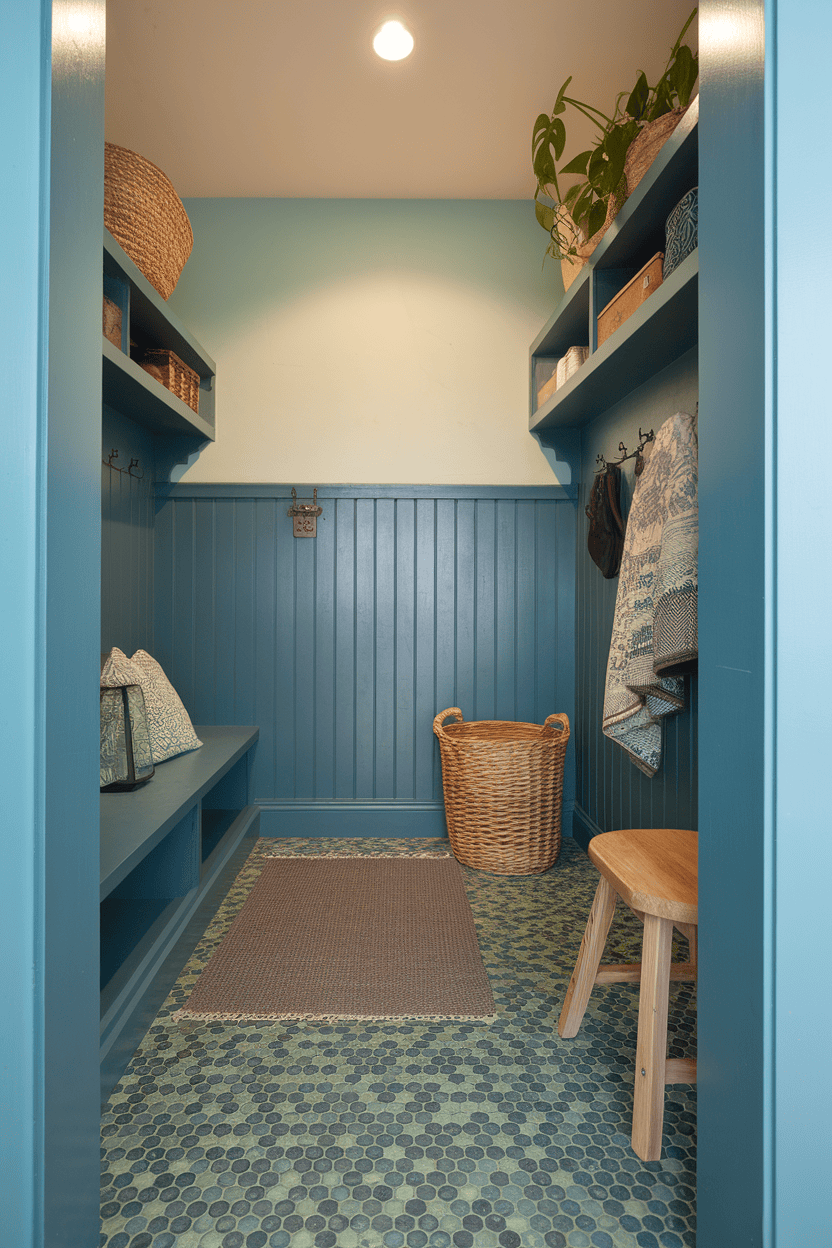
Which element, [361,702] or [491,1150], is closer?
[491,1150]

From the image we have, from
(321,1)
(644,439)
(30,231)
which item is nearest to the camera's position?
(30,231)

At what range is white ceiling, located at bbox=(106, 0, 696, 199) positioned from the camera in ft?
6.90

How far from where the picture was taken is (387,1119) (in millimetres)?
1369

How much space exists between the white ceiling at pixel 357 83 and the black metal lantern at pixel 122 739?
2.09 meters

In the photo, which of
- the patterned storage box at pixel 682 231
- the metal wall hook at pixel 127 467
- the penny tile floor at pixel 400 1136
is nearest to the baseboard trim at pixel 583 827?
the penny tile floor at pixel 400 1136

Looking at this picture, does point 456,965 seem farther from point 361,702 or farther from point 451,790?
point 361,702

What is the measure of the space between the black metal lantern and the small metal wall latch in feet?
4.08

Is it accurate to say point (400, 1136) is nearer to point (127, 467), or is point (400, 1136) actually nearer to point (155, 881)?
point (155, 881)

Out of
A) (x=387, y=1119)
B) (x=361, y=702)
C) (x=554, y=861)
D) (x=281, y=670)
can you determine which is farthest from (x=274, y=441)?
(x=387, y=1119)

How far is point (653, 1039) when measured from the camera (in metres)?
1.25

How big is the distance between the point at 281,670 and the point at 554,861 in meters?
1.46

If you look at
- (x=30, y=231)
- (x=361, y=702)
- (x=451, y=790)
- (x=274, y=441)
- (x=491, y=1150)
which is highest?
(x=274, y=441)

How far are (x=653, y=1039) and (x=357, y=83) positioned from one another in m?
2.96

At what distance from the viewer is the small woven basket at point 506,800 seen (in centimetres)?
260
